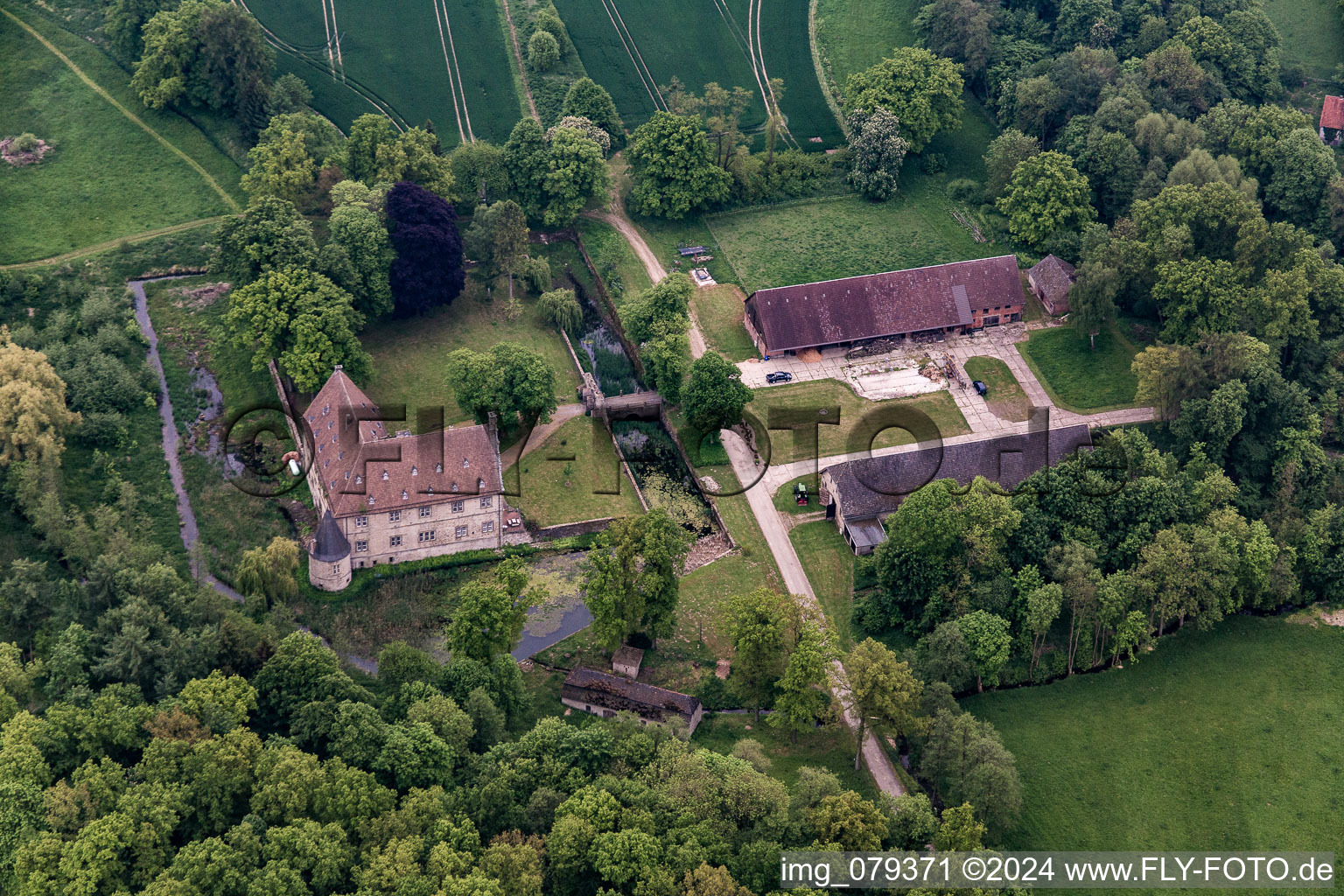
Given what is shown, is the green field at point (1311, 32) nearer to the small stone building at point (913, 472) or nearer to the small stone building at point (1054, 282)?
the small stone building at point (1054, 282)

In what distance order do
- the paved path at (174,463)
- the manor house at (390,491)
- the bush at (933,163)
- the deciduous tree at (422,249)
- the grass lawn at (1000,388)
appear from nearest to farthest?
the paved path at (174,463), the manor house at (390,491), the grass lawn at (1000,388), the deciduous tree at (422,249), the bush at (933,163)

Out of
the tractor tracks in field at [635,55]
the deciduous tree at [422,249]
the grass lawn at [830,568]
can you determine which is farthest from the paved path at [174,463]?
the tractor tracks in field at [635,55]

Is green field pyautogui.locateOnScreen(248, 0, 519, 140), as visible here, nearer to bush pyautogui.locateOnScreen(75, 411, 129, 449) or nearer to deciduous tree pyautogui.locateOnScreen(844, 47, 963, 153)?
deciduous tree pyautogui.locateOnScreen(844, 47, 963, 153)

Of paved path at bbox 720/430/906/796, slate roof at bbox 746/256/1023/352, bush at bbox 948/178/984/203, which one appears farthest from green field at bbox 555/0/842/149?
paved path at bbox 720/430/906/796

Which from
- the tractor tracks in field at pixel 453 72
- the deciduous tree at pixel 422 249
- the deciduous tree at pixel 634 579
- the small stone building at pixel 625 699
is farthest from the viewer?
the tractor tracks in field at pixel 453 72

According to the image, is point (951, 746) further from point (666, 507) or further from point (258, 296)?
point (258, 296)

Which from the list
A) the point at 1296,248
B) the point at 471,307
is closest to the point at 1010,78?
the point at 1296,248
